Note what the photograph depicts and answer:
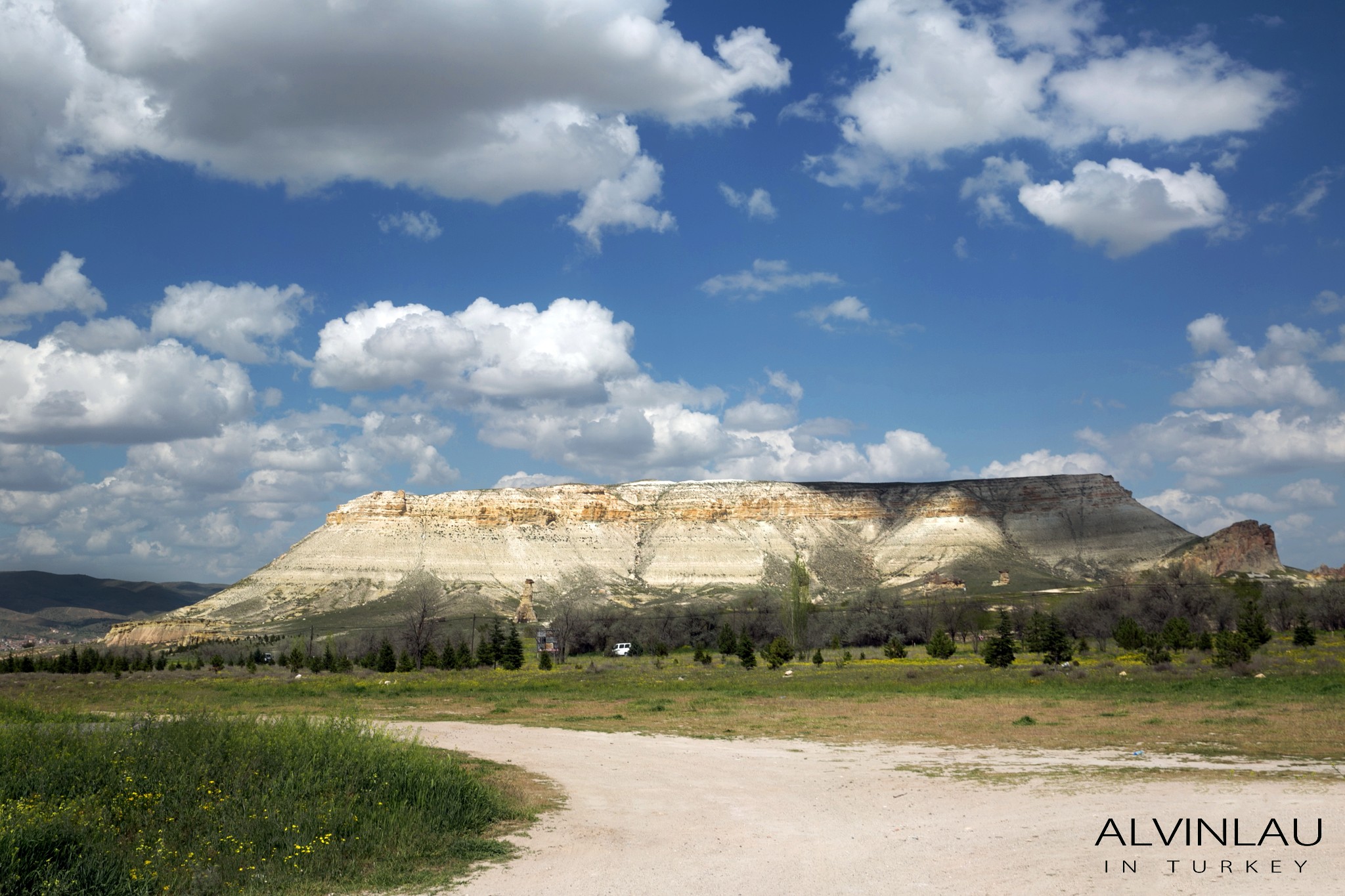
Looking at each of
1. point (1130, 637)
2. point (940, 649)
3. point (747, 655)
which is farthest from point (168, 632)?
point (1130, 637)

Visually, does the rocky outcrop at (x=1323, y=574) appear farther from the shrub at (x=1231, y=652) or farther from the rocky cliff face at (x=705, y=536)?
the shrub at (x=1231, y=652)

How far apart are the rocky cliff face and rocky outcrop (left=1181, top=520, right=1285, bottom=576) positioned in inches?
192

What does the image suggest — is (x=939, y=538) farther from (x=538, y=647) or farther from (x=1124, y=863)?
(x=1124, y=863)

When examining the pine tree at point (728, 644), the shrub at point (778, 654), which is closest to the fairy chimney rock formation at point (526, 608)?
the pine tree at point (728, 644)

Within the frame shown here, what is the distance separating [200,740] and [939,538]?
138952mm

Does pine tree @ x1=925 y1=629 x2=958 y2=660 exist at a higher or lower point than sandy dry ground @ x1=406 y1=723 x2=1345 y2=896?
lower

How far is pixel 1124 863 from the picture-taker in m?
8.73

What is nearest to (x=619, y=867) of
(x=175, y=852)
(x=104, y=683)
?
(x=175, y=852)

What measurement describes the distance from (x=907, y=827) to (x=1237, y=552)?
453 feet

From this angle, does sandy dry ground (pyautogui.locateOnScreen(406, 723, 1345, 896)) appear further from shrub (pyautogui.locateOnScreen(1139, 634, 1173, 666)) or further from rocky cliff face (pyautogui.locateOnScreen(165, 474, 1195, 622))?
rocky cliff face (pyautogui.locateOnScreen(165, 474, 1195, 622))

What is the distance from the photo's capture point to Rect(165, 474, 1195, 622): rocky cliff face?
12838 centimetres

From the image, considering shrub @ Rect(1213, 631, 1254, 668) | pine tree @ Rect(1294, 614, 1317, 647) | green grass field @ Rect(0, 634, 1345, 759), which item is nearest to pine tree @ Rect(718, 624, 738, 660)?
green grass field @ Rect(0, 634, 1345, 759)

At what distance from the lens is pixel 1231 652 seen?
39375 mm

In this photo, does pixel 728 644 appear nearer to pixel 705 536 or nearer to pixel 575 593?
pixel 575 593
